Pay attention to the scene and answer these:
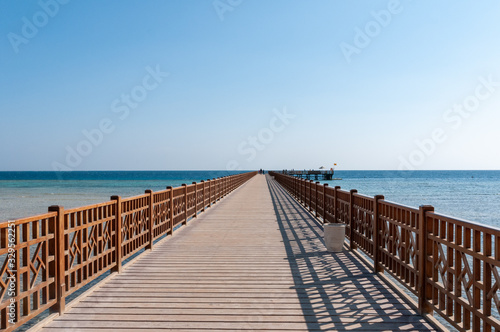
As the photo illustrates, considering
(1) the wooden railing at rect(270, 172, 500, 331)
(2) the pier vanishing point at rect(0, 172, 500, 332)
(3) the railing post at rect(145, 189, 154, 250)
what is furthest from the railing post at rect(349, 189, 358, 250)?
(3) the railing post at rect(145, 189, 154, 250)

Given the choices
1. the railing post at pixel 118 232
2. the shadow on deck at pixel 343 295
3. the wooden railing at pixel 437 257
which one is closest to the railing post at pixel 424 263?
the wooden railing at pixel 437 257

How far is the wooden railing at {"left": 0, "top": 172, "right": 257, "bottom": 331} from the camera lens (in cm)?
401

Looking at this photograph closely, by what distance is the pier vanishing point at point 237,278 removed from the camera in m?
4.46

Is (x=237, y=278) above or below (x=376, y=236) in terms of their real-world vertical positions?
below

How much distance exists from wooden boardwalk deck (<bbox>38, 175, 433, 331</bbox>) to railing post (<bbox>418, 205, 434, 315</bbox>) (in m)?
0.18

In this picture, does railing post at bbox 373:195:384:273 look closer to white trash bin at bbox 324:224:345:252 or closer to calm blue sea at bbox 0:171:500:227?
white trash bin at bbox 324:224:345:252

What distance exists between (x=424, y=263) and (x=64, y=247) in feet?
15.0

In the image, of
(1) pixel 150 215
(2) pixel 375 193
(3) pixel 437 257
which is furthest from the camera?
(2) pixel 375 193

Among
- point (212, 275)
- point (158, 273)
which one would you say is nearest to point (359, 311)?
point (212, 275)

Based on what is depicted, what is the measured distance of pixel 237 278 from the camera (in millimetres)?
6621

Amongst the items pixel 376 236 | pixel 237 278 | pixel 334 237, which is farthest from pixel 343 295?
pixel 334 237

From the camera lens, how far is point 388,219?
6.38 metres

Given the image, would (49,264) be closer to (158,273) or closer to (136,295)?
(136,295)

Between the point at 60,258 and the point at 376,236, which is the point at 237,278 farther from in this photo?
the point at 60,258
